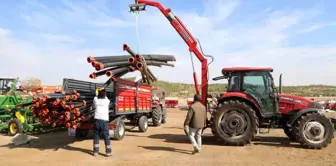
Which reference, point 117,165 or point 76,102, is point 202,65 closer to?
point 76,102

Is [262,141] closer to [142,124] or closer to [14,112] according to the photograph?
[142,124]

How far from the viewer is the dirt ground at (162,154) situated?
301 inches

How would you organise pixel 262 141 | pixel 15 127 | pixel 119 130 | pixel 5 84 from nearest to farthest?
pixel 262 141
pixel 119 130
pixel 15 127
pixel 5 84

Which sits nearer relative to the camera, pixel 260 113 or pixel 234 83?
pixel 260 113

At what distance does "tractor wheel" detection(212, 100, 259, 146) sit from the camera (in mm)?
9656

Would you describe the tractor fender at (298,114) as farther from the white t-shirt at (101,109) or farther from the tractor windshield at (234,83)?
the white t-shirt at (101,109)

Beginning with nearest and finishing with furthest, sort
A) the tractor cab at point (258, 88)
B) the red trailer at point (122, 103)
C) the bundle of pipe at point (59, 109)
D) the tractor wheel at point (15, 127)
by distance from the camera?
1. the bundle of pipe at point (59, 109)
2. the tractor cab at point (258, 88)
3. the red trailer at point (122, 103)
4. the tractor wheel at point (15, 127)

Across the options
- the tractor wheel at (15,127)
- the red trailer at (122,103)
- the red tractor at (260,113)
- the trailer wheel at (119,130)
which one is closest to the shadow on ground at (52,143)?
the red trailer at (122,103)

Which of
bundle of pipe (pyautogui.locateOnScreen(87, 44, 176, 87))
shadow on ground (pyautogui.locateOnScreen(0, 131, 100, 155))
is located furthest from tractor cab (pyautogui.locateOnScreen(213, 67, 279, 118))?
shadow on ground (pyautogui.locateOnScreen(0, 131, 100, 155))

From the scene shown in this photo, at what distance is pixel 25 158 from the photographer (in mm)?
8117

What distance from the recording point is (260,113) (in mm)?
9945

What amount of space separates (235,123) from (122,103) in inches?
150

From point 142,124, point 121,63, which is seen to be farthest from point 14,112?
point 121,63

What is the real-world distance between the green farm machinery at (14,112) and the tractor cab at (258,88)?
741cm
